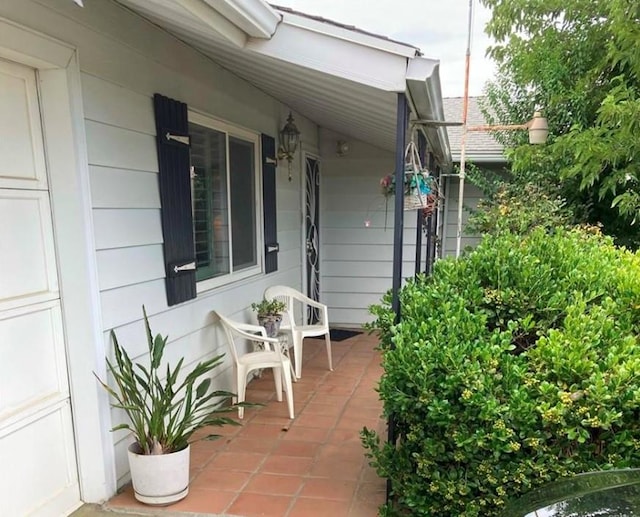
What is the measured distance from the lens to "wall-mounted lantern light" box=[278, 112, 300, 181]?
4.63 meters

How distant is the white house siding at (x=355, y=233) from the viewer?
6066 mm

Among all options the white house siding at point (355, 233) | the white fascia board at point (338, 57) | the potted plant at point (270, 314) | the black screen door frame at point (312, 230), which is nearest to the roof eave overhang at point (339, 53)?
the white fascia board at point (338, 57)

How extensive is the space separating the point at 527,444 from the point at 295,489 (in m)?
1.33

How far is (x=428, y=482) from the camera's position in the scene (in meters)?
1.99

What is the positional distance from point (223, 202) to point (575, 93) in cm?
445

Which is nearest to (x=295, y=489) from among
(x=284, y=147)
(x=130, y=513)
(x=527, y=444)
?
(x=130, y=513)

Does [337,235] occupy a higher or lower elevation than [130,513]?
higher

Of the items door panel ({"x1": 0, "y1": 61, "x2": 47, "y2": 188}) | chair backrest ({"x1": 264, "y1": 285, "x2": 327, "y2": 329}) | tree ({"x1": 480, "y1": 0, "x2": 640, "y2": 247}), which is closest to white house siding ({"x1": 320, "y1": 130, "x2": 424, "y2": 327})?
tree ({"x1": 480, "y1": 0, "x2": 640, "y2": 247})

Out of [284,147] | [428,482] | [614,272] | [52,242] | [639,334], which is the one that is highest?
[284,147]

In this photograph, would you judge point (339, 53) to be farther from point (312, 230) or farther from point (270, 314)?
point (312, 230)

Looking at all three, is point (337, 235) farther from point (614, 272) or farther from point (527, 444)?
point (527, 444)

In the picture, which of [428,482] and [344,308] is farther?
[344,308]

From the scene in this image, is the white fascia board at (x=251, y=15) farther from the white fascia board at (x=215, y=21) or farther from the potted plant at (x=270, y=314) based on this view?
the potted plant at (x=270, y=314)

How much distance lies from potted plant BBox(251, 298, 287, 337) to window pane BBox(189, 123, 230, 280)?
1.61 feet
